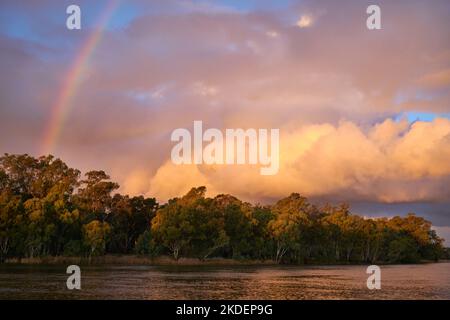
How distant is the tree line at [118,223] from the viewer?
4739 inches

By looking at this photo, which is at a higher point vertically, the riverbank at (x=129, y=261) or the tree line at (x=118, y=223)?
the tree line at (x=118, y=223)

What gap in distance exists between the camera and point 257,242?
503ft

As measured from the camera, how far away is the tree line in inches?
4739

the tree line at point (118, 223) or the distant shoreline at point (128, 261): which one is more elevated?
the tree line at point (118, 223)

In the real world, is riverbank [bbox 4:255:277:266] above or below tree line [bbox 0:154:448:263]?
below

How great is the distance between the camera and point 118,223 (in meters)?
150

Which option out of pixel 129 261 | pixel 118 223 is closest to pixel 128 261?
pixel 129 261

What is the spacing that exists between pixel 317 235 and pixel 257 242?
3608 centimetres

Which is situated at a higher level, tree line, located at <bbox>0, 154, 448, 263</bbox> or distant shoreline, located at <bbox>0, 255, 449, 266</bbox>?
tree line, located at <bbox>0, 154, 448, 263</bbox>

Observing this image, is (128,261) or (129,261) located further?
(128,261)

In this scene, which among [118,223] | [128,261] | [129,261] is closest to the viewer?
[129,261]

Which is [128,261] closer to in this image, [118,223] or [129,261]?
[129,261]
